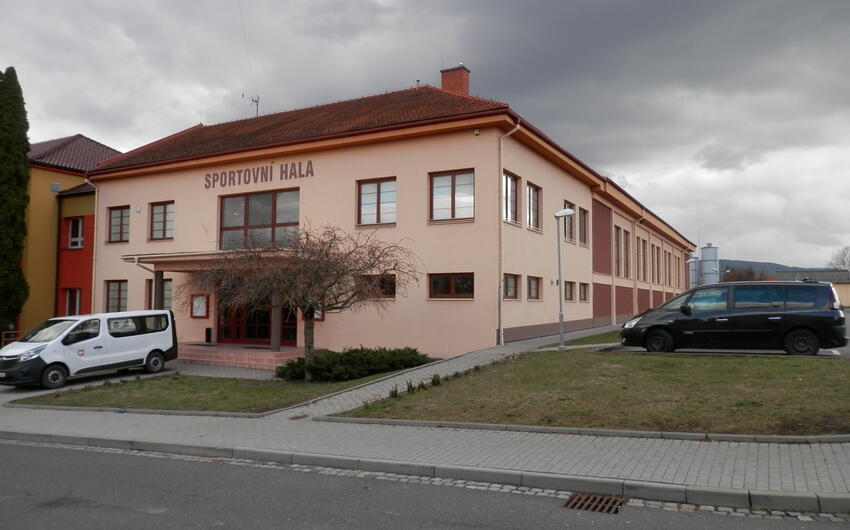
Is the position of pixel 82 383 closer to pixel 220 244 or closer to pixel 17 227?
pixel 220 244

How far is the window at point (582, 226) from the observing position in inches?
1110

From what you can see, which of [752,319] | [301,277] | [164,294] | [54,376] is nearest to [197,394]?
[301,277]

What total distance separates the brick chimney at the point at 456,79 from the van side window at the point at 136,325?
13.6m

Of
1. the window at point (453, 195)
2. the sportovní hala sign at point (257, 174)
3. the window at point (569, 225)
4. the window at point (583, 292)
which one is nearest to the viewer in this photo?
the window at point (453, 195)

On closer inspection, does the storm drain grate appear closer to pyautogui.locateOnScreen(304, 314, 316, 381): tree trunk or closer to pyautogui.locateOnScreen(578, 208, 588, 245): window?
pyautogui.locateOnScreen(304, 314, 316, 381): tree trunk

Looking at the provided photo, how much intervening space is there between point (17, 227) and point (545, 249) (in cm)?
2131

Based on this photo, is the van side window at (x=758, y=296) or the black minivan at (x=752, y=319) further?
the van side window at (x=758, y=296)

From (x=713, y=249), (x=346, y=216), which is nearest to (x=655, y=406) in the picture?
(x=346, y=216)

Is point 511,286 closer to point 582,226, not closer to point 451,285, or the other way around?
point 451,285

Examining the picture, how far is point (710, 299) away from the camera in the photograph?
14.4m

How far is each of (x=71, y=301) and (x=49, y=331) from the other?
13315 mm

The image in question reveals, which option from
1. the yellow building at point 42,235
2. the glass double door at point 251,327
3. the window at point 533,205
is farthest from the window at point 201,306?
the window at point 533,205

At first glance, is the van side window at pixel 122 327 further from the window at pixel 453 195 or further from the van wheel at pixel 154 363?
the window at pixel 453 195

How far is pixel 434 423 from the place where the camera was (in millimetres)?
9531
